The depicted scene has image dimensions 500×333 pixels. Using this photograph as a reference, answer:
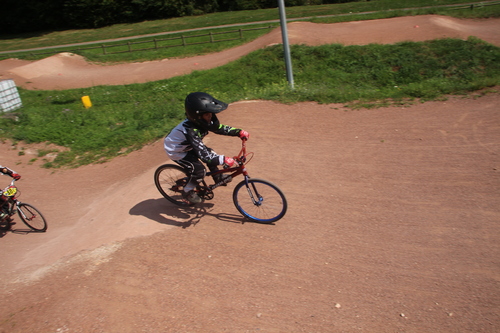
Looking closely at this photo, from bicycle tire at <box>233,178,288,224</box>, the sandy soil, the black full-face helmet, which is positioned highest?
the black full-face helmet

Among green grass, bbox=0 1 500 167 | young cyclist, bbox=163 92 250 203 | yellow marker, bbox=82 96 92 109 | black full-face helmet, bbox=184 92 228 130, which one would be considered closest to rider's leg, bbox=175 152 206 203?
young cyclist, bbox=163 92 250 203

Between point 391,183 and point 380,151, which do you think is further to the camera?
point 380,151

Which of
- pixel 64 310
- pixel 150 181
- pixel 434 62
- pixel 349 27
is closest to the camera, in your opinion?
pixel 64 310

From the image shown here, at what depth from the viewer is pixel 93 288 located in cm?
502

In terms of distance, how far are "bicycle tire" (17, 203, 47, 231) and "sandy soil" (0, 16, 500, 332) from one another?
21cm

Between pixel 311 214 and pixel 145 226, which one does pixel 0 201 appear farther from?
pixel 311 214

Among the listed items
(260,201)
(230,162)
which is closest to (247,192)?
(260,201)

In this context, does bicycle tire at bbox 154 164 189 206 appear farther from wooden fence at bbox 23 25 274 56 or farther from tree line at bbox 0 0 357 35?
tree line at bbox 0 0 357 35

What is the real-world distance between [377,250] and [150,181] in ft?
15.1

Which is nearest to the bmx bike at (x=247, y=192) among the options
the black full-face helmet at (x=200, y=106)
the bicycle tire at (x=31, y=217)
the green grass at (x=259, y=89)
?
the black full-face helmet at (x=200, y=106)

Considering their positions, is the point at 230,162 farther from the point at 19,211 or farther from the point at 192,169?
the point at 19,211

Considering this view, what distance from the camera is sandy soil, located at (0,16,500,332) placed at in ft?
14.4

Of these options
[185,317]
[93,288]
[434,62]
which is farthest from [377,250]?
[434,62]

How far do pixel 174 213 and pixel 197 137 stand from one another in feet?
5.40
